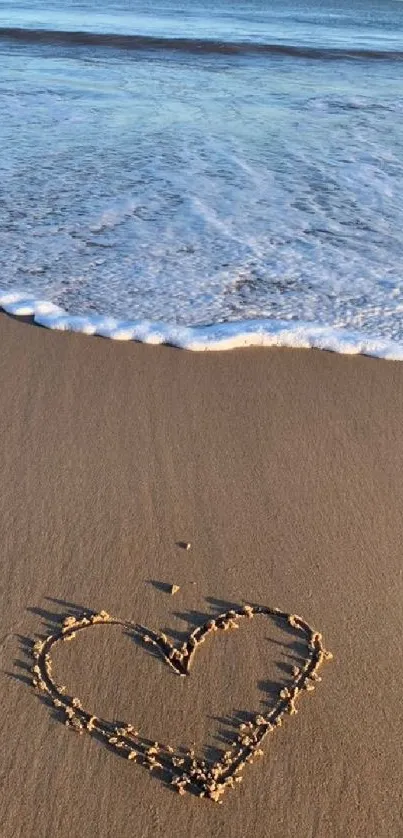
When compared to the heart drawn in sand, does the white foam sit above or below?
above

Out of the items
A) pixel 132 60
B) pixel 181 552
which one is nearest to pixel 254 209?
pixel 181 552

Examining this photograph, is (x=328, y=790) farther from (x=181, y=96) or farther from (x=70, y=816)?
(x=181, y=96)

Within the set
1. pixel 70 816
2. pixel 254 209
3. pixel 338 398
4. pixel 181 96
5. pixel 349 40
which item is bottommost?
pixel 70 816

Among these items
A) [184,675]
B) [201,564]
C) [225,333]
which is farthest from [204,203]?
[184,675]

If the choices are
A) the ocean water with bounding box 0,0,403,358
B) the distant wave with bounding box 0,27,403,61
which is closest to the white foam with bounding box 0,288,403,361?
the ocean water with bounding box 0,0,403,358

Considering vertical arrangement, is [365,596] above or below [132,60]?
below

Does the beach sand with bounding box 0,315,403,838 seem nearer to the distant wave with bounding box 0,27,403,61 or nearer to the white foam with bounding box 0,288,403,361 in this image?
the white foam with bounding box 0,288,403,361
